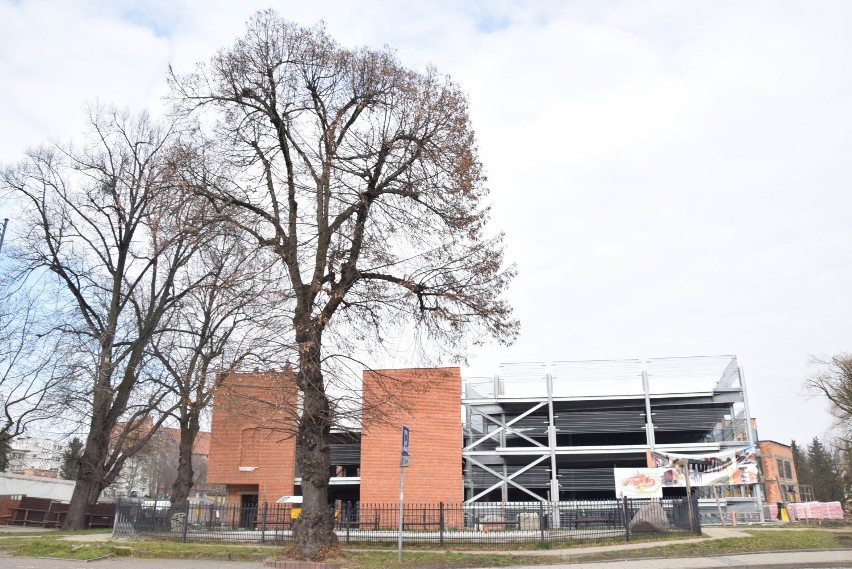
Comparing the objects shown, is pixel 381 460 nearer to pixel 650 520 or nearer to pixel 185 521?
pixel 185 521

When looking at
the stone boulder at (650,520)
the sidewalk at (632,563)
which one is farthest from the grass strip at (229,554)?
the stone boulder at (650,520)

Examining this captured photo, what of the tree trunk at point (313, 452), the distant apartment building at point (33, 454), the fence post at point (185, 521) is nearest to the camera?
the tree trunk at point (313, 452)

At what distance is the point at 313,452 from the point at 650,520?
9.77 m

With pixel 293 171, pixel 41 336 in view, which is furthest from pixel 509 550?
pixel 41 336

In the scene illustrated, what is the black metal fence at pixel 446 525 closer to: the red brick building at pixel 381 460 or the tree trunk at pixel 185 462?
the tree trunk at pixel 185 462

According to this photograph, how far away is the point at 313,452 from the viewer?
1441cm

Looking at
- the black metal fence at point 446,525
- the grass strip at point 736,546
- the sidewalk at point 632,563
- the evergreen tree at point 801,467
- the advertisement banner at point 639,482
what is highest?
the evergreen tree at point 801,467

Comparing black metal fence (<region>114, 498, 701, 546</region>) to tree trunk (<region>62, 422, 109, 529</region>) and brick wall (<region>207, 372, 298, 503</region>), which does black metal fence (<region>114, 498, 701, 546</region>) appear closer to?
tree trunk (<region>62, 422, 109, 529</region>)

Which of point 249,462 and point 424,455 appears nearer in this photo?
point 424,455

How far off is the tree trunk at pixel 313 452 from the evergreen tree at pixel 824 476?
193 ft

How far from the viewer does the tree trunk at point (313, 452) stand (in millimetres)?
13797

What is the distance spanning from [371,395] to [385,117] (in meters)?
6.83

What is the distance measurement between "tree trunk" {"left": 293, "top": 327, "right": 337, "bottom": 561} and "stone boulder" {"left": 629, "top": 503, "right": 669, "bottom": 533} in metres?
8.41

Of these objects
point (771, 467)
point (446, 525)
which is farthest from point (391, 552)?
Result: point (771, 467)
